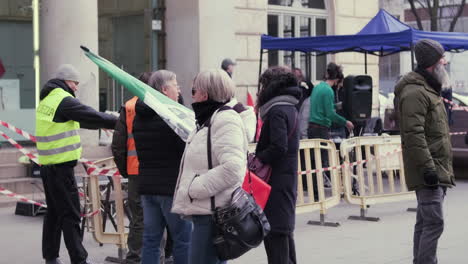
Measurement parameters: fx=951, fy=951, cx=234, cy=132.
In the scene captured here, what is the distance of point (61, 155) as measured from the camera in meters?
8.61

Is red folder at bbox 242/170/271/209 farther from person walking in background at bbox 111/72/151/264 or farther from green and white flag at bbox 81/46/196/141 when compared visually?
person walking in background at bbox 111/72/151/264

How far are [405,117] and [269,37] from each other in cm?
979

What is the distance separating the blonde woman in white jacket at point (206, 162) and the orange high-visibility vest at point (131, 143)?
5.97ft

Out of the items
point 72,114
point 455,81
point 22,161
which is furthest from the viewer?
point 455,81

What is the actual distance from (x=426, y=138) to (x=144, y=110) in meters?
2.22

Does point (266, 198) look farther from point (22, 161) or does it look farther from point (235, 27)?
point (235, 27)

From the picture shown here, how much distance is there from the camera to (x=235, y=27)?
57.0ft

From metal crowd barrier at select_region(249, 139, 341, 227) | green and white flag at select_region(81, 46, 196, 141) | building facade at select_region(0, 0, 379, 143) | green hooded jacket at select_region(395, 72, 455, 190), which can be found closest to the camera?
green and white flag at select_region(81, 46, 196, 141)

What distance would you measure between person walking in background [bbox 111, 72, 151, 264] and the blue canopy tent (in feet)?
25.6

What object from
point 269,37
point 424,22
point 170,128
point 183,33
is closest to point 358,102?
point 269,37

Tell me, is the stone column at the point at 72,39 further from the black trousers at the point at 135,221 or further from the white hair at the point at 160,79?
the white hair at the point at 160,79

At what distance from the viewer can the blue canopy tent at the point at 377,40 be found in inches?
597

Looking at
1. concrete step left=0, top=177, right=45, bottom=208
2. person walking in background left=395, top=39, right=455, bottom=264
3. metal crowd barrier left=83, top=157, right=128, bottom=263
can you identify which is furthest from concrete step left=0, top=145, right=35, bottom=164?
person walking in background left=395, top=39, right=455, bottom=264

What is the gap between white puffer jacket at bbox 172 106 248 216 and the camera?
19.4 feet
